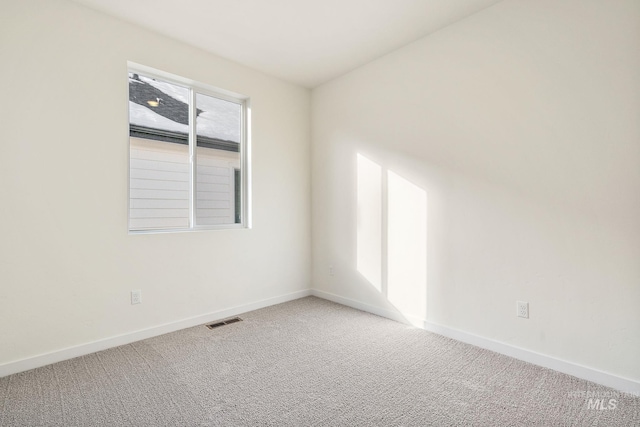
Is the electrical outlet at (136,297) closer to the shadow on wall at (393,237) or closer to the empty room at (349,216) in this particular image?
the empty room at (349,216)

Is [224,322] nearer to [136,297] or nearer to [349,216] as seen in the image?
[136,297]

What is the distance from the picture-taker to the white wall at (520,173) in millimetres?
1931

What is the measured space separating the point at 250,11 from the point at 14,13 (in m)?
1.60

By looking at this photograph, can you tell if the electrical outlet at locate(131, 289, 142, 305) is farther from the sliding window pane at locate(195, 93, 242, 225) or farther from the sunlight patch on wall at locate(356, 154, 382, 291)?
the sunlight patch on wall at locate(356, 154, 382, 291)

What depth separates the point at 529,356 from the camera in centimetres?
226

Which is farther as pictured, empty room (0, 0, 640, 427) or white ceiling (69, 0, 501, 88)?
white ceiling (69, 0, 501, 88)

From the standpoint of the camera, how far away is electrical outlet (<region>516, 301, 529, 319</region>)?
90.1 inches

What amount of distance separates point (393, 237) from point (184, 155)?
226 cm

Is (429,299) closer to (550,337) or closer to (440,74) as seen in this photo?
(550,337)

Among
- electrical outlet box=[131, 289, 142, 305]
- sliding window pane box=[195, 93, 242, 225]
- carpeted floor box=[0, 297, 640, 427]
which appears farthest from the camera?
sliding window pane box=[195, 93, 242, 225]

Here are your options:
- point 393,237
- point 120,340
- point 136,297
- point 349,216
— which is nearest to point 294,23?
point 349,216

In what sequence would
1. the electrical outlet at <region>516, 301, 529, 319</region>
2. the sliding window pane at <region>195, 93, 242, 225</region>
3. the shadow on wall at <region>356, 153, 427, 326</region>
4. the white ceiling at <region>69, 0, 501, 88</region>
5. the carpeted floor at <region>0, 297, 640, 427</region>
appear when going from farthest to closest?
the sliding window pane at <region>195, 93, 242, 225</region> < the shadow on wall at <region>356, 153, 427, 326</region> < the white ceiling at <region>69, 0, 501, 88</region> < the electrical outlet at <region>516, 301, 529, 319</region> < the carpeted floor at <region>0, 297, 640, 427</region>

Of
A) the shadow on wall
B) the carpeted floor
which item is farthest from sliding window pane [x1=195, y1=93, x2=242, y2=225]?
the shadow on wall

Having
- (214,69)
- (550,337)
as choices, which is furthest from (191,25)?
(550,337)
